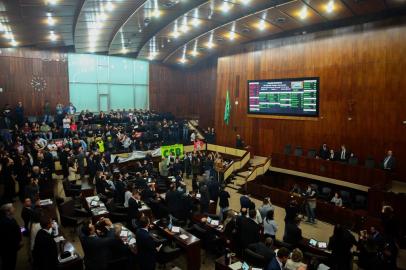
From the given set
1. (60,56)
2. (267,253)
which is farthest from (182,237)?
(60,56)

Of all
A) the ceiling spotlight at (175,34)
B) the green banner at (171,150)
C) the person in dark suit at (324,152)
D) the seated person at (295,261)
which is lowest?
the seated person at (295,261)

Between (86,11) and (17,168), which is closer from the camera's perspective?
(17,168)

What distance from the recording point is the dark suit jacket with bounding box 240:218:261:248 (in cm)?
663

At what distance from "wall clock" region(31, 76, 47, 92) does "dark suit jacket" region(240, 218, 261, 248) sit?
1655 centimetres

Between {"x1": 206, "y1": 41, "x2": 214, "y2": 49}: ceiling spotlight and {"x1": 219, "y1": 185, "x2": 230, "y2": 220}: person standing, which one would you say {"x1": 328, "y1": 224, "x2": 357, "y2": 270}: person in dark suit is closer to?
{"x1": 219, "y1": 185, "x2": 230, "y2": 220}: person standing

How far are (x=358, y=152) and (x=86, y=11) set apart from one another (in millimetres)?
12737

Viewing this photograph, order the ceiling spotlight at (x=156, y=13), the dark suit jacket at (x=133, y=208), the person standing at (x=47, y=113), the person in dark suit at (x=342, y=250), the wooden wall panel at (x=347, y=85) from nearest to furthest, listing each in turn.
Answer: the person in dark suit at (x=342, y=250)
the dark suit jacket at (x=133, y=208)
the wooden wall panel at (x=347, y=85)
the ceiling spotlight at (x=156, y=13)
the person standing at (x=47, y=113)

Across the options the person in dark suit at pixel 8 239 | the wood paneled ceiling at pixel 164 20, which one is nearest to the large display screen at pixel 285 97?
the wood paneled ceiling at pixel 164 20

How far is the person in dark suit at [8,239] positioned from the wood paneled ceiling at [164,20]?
6.74m

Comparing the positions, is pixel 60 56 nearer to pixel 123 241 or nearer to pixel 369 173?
pixel 123 241

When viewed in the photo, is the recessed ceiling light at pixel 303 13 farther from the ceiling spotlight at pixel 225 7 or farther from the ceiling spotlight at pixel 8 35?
the ceiling spotlight at pixel 8 35

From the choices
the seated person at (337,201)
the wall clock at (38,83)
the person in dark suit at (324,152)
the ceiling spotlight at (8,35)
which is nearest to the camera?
the seated person at (337,201)

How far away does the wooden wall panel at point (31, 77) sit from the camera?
17102 mm

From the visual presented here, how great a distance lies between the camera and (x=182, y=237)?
6789 mm
